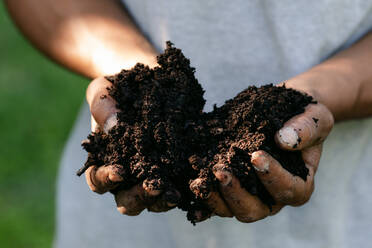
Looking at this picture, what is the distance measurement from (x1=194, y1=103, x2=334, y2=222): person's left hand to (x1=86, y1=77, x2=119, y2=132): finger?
1.33 ft

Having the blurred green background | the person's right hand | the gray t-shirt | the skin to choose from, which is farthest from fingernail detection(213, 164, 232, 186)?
the blurred green background

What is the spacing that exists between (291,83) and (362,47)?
0.37 meters

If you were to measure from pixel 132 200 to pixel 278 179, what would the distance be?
1.51 ft

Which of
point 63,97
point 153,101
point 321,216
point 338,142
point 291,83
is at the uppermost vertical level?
point 63,97

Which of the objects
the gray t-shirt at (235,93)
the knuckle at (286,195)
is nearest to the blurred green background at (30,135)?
the gray t-shirt at (235,93)

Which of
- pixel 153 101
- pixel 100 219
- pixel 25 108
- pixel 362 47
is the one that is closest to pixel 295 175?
pixel 153 101

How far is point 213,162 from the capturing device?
1575 millimetres

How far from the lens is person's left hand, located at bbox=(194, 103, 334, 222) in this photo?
1.49 metres

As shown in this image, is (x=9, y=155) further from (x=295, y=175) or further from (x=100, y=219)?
(x=295, y=175)

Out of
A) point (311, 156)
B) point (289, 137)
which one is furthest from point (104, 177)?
point (311, 156)

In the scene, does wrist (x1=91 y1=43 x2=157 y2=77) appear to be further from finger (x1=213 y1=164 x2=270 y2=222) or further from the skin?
finger (x1=213 y1=164 x2=270 y2=222)

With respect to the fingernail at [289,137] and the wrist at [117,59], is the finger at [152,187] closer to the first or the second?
the fingernail at [289,137]

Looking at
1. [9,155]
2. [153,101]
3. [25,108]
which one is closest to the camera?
[153,101]

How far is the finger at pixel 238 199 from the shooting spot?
1.49 metres
